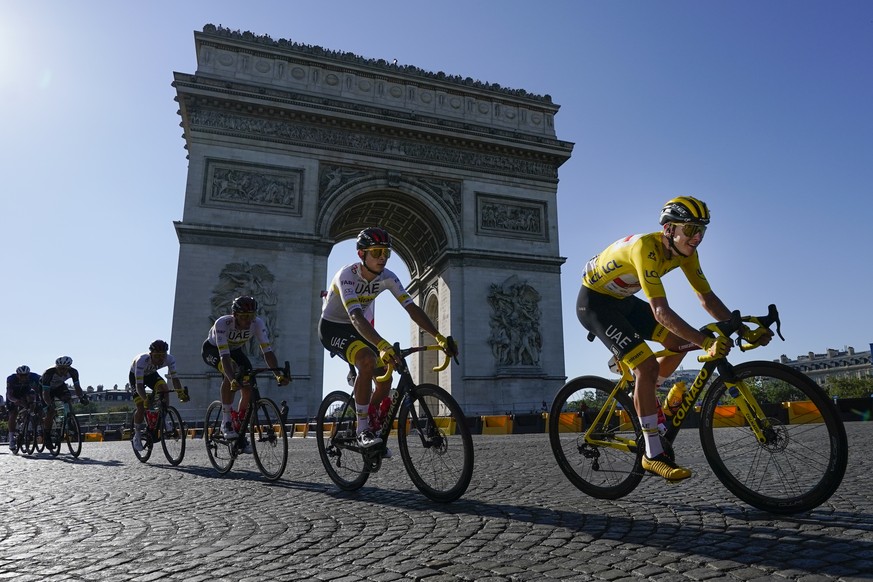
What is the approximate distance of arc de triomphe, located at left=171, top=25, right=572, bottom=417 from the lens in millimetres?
23391

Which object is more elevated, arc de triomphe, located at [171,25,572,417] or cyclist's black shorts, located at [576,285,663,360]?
arc de triomphe, located at [171,25,572,417]

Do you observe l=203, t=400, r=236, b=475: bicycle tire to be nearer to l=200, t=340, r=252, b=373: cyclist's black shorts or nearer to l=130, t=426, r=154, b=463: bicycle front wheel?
l=200, t=340, r=252, b=373: cyclist's black shorts

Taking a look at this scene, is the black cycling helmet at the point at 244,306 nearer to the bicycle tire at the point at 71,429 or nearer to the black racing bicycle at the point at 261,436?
the black racing bicycle at the point at 261,436

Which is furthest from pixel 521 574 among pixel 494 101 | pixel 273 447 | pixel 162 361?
pixel 494 101

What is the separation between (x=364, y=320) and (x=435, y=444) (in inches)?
42.0

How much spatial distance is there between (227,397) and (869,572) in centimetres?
581

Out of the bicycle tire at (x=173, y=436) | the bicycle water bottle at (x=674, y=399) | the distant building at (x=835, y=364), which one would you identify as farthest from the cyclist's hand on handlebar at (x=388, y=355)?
the distant building at (x=835, y=364)

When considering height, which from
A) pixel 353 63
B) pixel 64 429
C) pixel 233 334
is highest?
pixel 353 63

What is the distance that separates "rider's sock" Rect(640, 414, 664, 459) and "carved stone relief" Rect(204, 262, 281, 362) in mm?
20616

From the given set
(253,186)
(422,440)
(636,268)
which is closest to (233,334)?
(422,440)

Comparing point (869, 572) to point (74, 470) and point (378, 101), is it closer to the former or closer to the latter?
point (74, 470)

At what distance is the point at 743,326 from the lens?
10.7 ft

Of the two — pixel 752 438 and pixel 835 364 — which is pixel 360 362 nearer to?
pixel 752 438

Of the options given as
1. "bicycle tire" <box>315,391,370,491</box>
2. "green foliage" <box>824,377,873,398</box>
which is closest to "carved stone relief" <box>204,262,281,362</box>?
"bicycle tire" <box>315,391,370,491</box>
